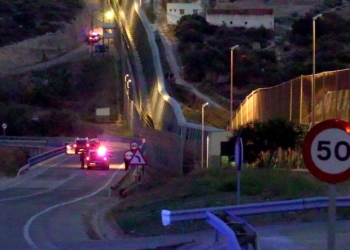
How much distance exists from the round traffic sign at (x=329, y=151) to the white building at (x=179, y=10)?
141 metres

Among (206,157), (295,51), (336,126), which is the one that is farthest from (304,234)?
(295,51)

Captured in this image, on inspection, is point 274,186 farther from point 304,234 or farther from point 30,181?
point 30,181

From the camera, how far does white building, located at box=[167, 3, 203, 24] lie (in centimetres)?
15055

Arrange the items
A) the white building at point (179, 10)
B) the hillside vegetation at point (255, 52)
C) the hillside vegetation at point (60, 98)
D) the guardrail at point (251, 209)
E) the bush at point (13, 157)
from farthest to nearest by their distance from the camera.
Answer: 1. the white building at point (179, 10)
2. the hillside vegetation at point (255, 52)
3. the hillside vegetation at point (60, 98)
4. the bush at point (13, 157)
5. the guardrail at point (251, 209)

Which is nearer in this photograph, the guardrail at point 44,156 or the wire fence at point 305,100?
the wire fence at point 305,100

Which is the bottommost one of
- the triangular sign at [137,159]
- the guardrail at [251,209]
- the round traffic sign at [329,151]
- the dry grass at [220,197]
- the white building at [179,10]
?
the dry grass at [220,197]

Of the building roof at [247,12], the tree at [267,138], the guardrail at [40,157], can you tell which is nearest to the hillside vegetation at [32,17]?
the building roof at [247,12]

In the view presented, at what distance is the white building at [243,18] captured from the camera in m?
143

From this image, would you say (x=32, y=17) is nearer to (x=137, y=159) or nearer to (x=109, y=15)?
(x=109, y=15)

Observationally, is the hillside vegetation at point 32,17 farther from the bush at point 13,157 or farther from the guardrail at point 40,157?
the guardrail at point 40,157

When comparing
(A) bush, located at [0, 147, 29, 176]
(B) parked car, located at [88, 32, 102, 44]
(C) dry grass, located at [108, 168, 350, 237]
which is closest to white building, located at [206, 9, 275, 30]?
(B) parked car, located at [88, 32, 102, 44]

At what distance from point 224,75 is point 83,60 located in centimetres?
2496

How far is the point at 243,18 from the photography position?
144375 millimetres

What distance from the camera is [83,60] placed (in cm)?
12519
